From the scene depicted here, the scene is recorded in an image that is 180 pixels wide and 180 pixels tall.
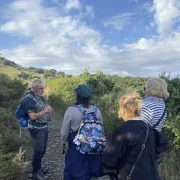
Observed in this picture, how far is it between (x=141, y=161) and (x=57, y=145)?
594cm

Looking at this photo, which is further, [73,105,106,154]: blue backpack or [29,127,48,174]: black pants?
[29,127,48,174]: black pants

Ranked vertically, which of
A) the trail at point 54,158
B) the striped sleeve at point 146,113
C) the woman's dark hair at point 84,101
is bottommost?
the trail at point 54,158

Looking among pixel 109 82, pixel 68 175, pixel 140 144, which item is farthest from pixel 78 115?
pixel 109 82

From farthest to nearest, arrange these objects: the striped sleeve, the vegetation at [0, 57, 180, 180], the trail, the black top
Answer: the trail → the vegetation at [0, 57, 180, 180] → the striped sleeve → the black top

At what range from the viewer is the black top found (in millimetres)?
3213

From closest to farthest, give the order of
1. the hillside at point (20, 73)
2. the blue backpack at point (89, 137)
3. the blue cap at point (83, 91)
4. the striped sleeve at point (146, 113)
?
1. the striped sleeve at point (146, 113)
2. the blue backpack at point (89, 137)
3. the blue cap at point (83, 91)
4. the hillside at point (20, 73)

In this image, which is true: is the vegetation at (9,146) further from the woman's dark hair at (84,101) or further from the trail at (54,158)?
the woman's dark hair at (84,101)

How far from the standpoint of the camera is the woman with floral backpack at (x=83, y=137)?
4.06m

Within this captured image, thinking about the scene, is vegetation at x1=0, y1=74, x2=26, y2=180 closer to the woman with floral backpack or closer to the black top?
the woman with floral backpack

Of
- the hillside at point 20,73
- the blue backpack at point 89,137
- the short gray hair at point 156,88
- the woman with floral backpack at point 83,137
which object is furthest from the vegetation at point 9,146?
the hillside at point 20,73

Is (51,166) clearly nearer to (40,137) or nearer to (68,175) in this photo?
(40,137)

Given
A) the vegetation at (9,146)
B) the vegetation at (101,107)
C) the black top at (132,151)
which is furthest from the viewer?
the vegetation at (101,107)

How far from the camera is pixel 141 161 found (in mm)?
3232

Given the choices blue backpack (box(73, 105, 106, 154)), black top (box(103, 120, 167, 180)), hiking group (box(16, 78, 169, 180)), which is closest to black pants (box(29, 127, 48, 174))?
hiking group (box(16, 78, 169, 180))
